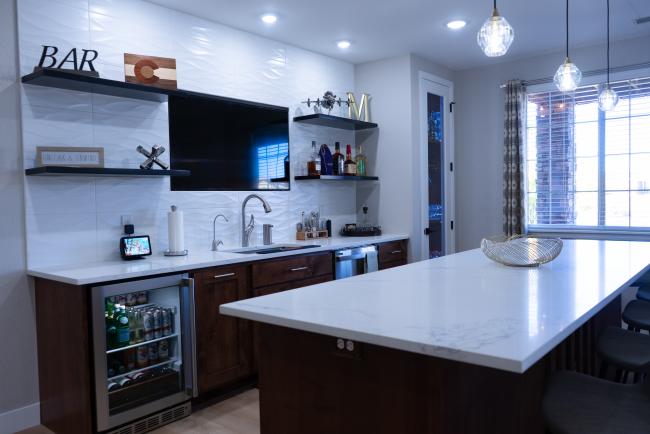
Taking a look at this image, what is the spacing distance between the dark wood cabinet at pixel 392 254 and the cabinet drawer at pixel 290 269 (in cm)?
75

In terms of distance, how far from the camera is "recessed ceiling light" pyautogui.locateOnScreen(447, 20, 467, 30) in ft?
13.4

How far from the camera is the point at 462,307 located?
1.65 metres

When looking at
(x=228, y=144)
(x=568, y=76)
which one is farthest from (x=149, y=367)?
(x=568, y=76)

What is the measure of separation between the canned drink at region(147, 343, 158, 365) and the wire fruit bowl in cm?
197

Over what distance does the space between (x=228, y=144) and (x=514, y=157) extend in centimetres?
289

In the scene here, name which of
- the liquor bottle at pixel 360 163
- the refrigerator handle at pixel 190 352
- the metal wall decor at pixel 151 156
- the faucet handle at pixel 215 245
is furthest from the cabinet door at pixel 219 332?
the liquor bottle at pixel 360 163

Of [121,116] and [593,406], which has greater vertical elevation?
[121,116]

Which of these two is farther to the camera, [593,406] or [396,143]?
[396,143]

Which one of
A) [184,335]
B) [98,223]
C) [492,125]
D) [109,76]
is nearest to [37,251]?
[98,223]

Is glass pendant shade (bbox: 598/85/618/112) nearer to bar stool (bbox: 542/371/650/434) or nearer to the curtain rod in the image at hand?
the curtain rod

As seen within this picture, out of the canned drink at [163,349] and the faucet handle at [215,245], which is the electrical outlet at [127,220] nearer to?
the faucet handle at [215,245]

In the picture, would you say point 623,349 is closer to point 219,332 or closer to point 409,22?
point 219,332

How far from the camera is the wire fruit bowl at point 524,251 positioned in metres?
2.49

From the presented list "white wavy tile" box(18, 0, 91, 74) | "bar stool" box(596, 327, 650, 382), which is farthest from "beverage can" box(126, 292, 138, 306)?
"bar stool" box(596, 327, 650, 382)
